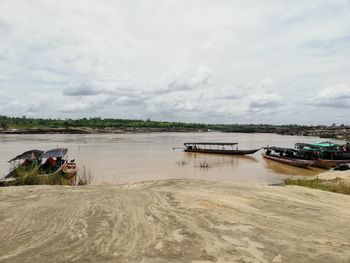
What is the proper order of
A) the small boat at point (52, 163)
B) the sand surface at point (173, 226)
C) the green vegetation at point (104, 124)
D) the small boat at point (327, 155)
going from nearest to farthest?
the sand surface at point (173, 226), the small boat at point (52, 163), the small boat at point (327, 155), the green vegetation at point (104, 124)

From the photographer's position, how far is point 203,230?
7766 mm

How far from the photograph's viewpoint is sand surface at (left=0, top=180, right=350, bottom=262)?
21.5ft

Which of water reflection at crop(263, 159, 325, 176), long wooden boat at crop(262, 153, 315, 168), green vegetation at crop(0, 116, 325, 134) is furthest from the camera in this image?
green vegetation at crop(0, 116, 325, 134)

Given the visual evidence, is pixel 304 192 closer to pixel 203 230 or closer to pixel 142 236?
pixel 203 230

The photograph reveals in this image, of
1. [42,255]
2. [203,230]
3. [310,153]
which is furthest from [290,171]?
[42,255]

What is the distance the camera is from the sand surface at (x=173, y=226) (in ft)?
21.5

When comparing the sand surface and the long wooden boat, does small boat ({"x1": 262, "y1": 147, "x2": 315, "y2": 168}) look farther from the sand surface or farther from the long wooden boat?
the sand surface

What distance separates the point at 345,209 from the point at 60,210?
27.0ft

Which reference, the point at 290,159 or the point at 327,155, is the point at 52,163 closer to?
the point at 290,159

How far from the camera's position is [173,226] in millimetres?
8117

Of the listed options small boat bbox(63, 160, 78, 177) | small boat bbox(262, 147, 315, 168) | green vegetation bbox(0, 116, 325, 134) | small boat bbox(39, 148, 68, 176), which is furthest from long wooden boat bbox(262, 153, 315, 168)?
green vegetation bbox(0, 116, 325, 134)

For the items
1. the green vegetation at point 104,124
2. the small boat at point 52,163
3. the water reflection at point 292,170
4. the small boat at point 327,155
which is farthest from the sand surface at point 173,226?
the green vegetation at point 104,124

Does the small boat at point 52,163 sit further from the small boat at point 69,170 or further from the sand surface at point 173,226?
the sand surface at point 173,226

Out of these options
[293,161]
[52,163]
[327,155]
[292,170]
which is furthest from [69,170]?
[327,155]
